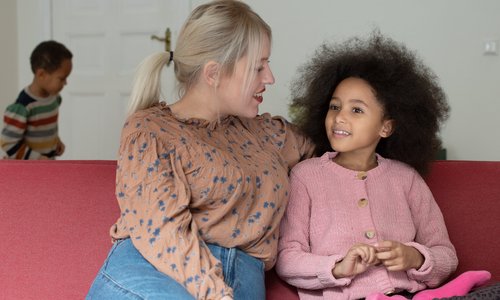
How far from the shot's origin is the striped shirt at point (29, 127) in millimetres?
4113

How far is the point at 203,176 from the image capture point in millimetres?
1626

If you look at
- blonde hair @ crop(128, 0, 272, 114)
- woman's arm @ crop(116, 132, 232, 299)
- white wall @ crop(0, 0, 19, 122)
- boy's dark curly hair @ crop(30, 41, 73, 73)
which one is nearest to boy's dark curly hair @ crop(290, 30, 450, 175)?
blonde hair @ crop(128, 0, 272, 114)

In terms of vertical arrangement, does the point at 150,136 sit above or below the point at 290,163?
above

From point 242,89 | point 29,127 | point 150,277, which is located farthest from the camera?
point 29,127

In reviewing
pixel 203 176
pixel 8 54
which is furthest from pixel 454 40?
pixel 8 54

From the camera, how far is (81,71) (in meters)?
5.33

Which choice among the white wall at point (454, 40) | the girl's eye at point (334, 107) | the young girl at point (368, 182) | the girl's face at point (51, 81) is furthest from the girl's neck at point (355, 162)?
the girl's face at point (51, 81)

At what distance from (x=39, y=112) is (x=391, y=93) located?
9.50 ft

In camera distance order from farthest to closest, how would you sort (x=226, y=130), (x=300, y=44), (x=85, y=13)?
1. (x=85, y=13)
2. (x=300, y=44)
3. (x=226, y=130)

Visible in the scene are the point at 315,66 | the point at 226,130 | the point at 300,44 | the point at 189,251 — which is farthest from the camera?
the point at 300,44

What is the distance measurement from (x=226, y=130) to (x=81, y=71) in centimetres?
375

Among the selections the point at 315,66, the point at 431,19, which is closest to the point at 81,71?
the point at 431,19

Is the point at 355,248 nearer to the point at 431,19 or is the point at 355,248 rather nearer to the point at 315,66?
the point at 315,66

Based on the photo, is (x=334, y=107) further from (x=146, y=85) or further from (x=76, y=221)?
(x=76, y=221)
